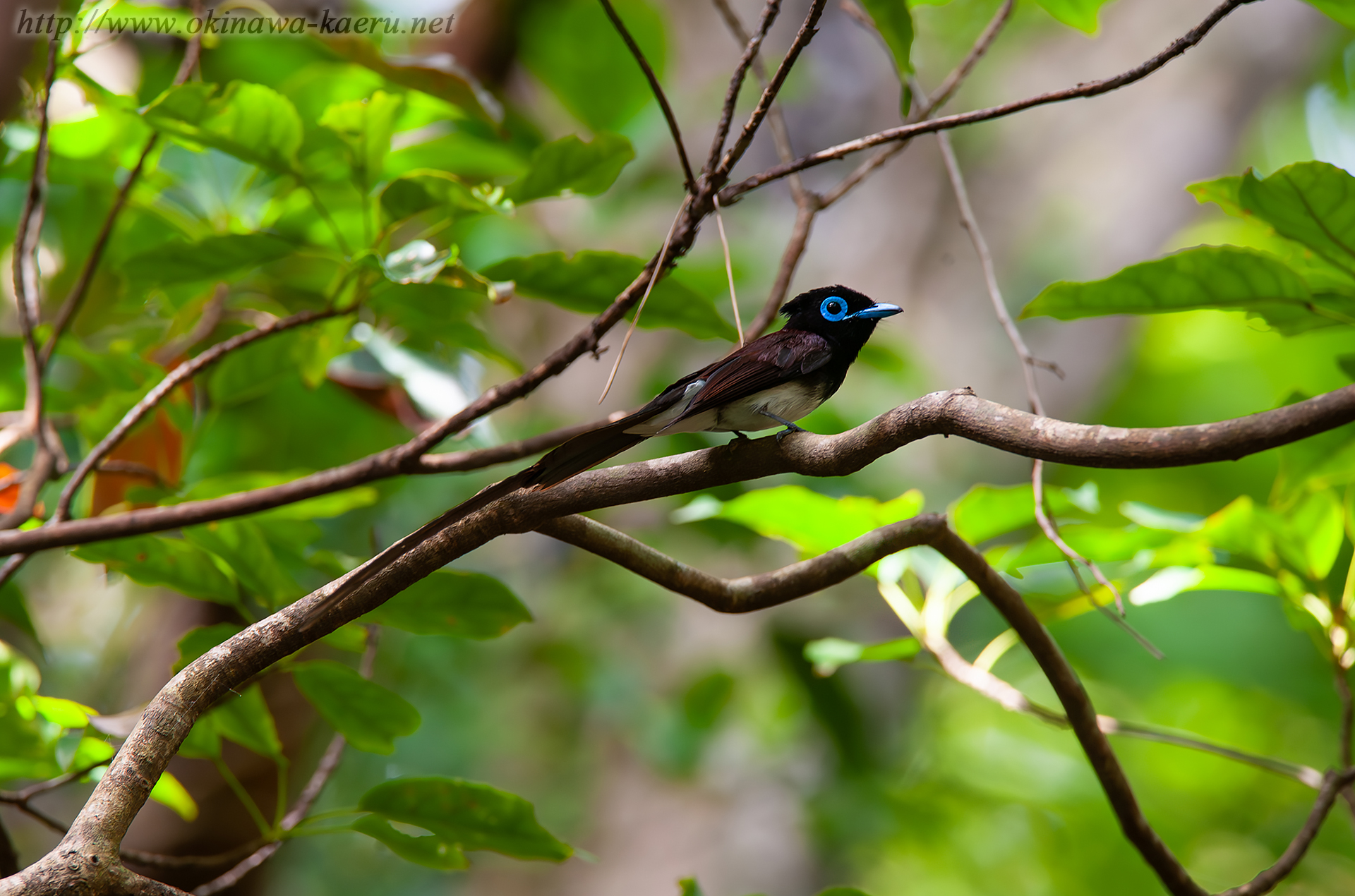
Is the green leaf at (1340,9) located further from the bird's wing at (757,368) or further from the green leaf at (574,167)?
the green leaf at (574,167)

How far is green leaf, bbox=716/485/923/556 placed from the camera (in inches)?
77.4

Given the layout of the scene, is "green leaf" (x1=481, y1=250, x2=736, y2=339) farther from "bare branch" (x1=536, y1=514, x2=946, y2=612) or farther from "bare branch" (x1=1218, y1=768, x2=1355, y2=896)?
"bare branch" (x1=1218, y1=768, x2=1355, y2=896)

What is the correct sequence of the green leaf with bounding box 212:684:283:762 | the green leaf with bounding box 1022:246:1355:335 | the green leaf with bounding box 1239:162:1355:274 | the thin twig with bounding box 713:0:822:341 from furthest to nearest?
1. the thin twig with bounding box 713:0:822:341
2. the green leaf with bounding box 212:684:283:762
3. the green leaf with bounding box 1022:246:1355:335
4. the green leaf with bounding box 1239:162:1355:274

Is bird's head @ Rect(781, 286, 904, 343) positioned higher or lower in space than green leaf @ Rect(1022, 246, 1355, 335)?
higher

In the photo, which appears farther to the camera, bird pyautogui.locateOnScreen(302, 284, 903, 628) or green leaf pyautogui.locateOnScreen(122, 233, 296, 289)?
green leaf pyautogui.locateOnScreen(122, 233, 296, 289)

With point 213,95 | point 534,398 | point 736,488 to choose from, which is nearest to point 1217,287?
point 736,488

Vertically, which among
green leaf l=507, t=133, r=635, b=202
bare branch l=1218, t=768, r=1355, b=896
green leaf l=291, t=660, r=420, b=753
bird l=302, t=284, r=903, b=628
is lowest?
bare branch l=1218, t=768, r=1355, b=896

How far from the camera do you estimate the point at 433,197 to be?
1940 mm

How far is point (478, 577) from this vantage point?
174cm

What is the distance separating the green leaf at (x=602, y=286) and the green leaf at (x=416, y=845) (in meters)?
1.11

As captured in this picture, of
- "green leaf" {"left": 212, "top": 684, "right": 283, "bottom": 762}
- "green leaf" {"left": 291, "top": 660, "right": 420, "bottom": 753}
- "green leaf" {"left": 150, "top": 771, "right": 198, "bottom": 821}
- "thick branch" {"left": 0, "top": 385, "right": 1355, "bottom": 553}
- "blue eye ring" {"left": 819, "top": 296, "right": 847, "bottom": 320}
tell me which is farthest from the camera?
"blue eye ring" {"left": 819, "top": 296, "right": 847, "bottom": 320}

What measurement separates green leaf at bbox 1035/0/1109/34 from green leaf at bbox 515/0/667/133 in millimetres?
1504

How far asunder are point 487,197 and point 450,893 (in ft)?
19.2

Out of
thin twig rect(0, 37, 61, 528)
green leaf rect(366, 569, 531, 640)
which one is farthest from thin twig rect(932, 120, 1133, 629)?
thin twig rect(0, 37, 61, 528)
